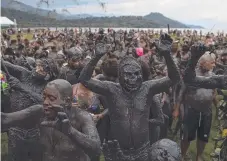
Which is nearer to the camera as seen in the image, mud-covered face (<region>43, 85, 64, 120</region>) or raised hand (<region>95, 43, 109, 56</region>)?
mud-covered face (<region>43, 85, 64, 120</region>)

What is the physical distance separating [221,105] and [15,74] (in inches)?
106

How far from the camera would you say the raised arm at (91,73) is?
15.4 feet

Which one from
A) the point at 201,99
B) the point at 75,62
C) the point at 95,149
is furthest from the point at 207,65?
the point at 95,149

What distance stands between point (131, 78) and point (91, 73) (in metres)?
0.42

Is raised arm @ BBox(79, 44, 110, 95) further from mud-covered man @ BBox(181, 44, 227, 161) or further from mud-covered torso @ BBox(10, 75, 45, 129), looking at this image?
mud-covered man @ BBox(181, 44, 227, 161)

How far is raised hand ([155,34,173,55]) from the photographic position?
4.53m

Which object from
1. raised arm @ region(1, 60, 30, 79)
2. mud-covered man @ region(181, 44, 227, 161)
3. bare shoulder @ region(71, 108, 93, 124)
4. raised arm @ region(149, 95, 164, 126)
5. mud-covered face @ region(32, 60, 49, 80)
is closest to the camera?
bare shoulder @ region(71, 108, 93, 124)

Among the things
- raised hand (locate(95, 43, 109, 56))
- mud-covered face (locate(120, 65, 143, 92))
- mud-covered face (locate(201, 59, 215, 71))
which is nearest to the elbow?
mud-covered face (locate(120, 65, 143, 92))

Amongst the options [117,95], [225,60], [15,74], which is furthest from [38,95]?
[225,60]

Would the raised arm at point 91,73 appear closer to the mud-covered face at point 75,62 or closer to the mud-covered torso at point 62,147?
the mud-covered torso at point 62,147

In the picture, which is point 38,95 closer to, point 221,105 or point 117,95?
point 117,95

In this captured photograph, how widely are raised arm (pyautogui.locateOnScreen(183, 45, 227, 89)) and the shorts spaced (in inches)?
100

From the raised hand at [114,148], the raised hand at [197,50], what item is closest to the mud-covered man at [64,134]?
the raised hand at [114,148]

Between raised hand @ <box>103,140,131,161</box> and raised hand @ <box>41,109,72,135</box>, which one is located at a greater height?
raised hand @ <box>41,109,72,135</box>
